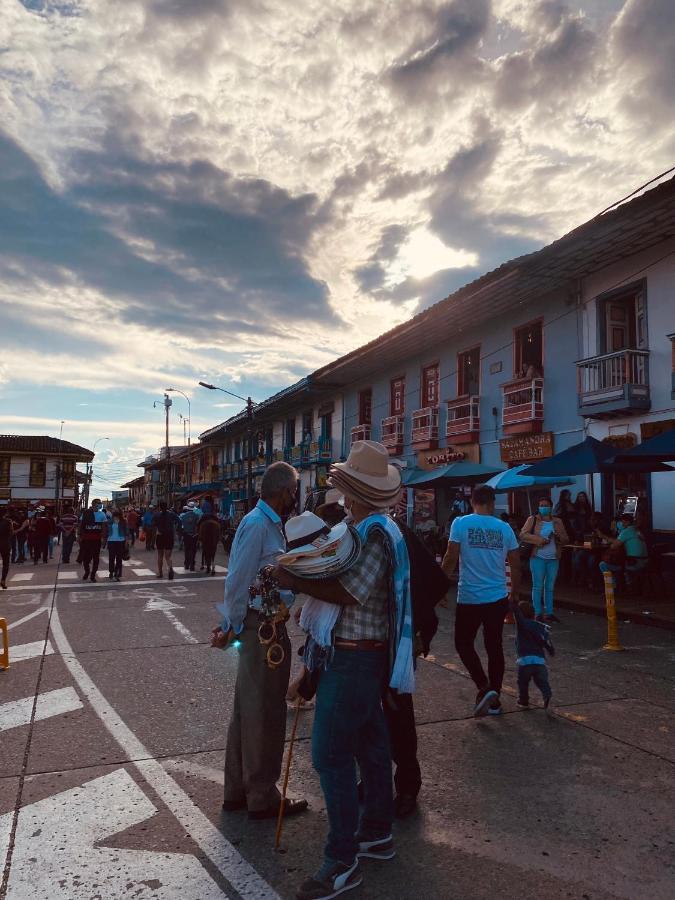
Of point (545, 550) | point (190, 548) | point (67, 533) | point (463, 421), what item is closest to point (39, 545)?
point (67, 533)

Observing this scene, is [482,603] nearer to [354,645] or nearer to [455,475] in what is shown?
[354,645]

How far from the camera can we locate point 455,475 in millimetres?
15992

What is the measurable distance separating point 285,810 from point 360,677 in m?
1.18

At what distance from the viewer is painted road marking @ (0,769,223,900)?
2.87 m

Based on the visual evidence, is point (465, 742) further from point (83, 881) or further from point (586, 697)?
point (83, 881)

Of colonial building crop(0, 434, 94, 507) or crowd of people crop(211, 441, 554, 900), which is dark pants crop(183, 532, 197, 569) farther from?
colonial building crop(0, 434, 94, 507)

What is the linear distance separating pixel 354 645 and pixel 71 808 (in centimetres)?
197

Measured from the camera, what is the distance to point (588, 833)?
3.37 metres

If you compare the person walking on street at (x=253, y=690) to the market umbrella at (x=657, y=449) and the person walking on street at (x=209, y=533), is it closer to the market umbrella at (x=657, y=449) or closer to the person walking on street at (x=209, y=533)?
the market umbrella at (x=657, y=449)

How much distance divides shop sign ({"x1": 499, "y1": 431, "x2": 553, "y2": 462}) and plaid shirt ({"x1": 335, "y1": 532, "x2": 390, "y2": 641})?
1513cm

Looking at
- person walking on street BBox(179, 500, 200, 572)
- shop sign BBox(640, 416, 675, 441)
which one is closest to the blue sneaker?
shop sign BBox(640, 416, 675, 441)

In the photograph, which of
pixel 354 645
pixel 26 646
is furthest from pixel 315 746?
pixel 26 646

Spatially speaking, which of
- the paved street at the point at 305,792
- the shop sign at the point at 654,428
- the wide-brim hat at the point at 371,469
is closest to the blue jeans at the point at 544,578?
the paved street at the point at 305,792

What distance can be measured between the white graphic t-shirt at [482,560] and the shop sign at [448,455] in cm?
1426
